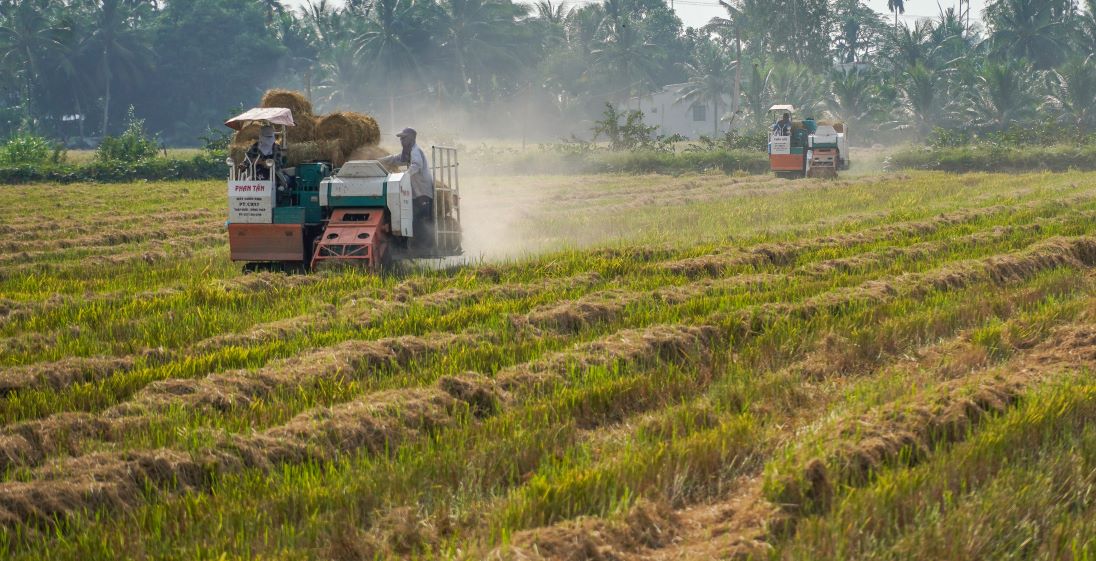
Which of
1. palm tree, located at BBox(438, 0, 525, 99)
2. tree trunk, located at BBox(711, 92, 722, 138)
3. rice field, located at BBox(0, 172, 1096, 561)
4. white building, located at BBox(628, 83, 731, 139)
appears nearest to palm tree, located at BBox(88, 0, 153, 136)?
palm tree, located at BBox(438, 0, 525, 99)

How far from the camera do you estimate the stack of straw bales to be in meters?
13.1

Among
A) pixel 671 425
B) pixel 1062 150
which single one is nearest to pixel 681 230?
pixel 671 425

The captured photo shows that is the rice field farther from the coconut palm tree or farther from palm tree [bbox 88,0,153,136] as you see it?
palm tree [bbox 88,0,153,136]

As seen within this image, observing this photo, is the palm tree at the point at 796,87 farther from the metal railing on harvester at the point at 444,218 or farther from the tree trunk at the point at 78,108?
the metal railing on harvester at the point at 444,218

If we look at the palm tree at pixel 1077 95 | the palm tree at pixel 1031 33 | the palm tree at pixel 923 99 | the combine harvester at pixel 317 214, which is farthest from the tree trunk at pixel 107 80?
the combine harvester at pixel 317 214

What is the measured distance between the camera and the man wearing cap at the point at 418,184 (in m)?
13.1

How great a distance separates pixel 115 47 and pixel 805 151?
5537 centimetres

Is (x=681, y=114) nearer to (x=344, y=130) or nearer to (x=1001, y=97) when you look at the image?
(x=1001, y=97)

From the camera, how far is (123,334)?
898cm

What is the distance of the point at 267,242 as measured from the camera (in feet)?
40.4

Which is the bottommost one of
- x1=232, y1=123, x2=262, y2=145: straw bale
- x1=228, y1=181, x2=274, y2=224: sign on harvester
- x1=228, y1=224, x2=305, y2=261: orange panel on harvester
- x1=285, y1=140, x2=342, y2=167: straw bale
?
x1=228, y1=224, x2=305, y2=261: orange panel on harvester

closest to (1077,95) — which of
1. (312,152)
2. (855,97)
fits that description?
(855,97)

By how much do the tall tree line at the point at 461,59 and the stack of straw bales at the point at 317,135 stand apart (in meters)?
50.2

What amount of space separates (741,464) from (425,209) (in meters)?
8.73
